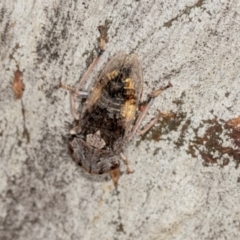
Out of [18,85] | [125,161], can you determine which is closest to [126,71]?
[125,161]

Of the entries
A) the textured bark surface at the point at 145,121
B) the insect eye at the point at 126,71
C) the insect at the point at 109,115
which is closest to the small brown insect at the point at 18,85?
the textured bark surface at the point at 145,121

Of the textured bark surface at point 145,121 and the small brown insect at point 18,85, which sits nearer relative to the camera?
the textured bark surface at point 145,121

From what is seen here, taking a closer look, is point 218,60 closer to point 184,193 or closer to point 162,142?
point 162,142

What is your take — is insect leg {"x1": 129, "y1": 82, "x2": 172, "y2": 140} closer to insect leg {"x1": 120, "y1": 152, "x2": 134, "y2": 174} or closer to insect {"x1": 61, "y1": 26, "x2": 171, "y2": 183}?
insect {"x1": 61, "y1": 26, "x2": 171, "y2": 183}

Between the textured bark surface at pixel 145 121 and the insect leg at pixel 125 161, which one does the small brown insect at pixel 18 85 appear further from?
the insect leg at pixel 125 161

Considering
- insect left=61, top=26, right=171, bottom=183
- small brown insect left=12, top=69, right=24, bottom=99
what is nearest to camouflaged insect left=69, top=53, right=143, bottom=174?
insect left=61, top=26, right=171, bottom=183

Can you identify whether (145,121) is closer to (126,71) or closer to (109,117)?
(109,117)
